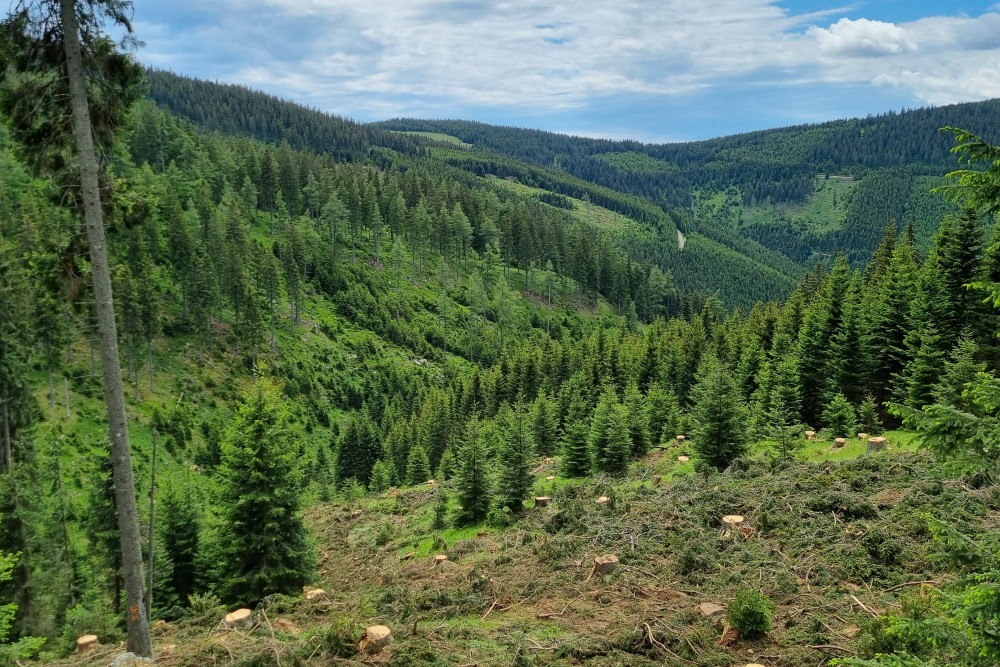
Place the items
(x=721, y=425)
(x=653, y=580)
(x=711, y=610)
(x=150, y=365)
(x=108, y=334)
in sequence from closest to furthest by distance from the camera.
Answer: (x=108, y=334) < (x=711, y=610) < (x=653, y=580) < (x=721, y=425) < (x=150, y=365)

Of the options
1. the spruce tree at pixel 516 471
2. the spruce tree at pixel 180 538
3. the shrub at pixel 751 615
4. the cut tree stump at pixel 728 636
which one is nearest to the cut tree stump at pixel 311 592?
the spruce tree at pixel 180 538

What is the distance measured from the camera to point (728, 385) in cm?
2191

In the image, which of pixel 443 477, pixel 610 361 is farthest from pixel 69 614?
pixel 610 361

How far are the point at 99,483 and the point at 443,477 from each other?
1185 inches

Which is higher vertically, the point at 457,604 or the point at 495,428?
the point at 457,604

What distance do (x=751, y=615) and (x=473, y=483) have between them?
1417cm

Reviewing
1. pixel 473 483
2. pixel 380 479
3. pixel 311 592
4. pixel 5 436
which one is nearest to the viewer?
pixel 311 592

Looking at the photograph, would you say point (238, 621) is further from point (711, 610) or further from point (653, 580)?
point (711, 610)

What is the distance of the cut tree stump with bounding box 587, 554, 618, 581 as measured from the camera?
13703 millimetres

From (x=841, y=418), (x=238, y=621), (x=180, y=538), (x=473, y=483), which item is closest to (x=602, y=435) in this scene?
(x=473, y=483)

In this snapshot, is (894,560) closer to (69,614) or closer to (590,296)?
(69,614)

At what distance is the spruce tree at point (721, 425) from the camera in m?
22.0

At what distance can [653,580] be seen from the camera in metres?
12.9

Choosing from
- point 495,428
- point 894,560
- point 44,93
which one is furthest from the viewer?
point 495,428
